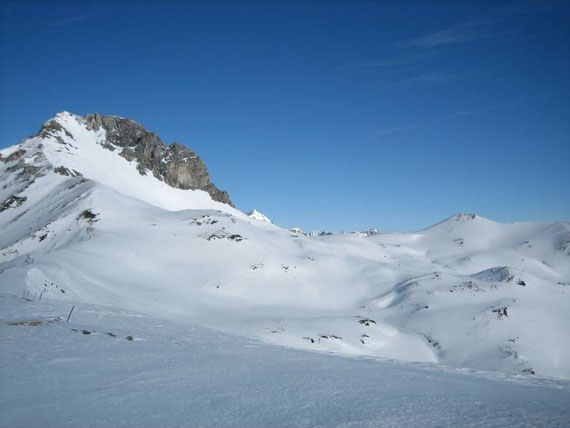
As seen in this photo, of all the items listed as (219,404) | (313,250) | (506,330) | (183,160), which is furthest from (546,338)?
(183,160)

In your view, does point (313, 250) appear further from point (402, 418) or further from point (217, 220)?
point (402, 418)

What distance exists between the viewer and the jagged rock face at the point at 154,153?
12288cm

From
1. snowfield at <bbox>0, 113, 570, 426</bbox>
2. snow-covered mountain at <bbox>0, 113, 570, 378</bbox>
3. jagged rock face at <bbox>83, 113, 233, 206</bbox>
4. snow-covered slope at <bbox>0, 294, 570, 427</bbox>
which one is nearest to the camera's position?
snow-covered slope at <bbox>0, 294, 570, 427</bbox>

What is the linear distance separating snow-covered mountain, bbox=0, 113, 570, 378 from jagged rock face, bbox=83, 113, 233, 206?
87.5 ft

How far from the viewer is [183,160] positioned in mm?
132000

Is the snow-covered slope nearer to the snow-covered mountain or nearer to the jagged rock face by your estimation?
the snow-covered mountain

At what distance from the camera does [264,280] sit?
54.8 metres

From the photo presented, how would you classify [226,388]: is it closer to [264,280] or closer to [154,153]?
[264,280]

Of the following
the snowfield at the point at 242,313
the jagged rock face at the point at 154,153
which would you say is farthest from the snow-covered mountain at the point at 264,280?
the jagged rock face at the point at 154,153

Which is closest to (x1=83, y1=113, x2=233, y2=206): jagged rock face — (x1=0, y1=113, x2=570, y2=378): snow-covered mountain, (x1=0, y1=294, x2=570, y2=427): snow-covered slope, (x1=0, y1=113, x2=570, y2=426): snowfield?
(x1=0, y1=113, x2=570, y2=426): snowfield

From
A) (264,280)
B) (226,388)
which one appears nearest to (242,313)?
(264,280)

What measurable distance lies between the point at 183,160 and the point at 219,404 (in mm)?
131538

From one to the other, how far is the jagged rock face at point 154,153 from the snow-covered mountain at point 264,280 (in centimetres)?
2668

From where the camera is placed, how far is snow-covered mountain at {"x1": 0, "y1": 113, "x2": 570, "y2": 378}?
120 ft
